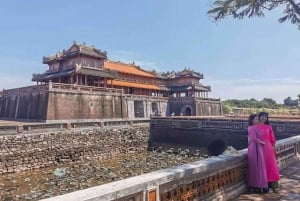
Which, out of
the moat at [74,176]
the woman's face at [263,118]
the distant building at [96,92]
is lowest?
the moat at [74,176]

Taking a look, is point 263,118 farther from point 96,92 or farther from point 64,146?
point 96,92

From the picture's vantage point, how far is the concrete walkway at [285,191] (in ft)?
14.4

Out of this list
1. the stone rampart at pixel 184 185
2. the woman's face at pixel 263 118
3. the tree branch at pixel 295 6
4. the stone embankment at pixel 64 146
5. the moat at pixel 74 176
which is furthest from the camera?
the stone embankment at pixel 64 146

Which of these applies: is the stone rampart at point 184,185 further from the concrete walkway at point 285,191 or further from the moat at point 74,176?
the moat at point 74,176

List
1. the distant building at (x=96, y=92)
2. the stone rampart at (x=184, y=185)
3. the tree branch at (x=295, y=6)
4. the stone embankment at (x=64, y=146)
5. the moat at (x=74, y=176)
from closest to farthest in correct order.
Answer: the stone rampart at (x=184, y=185)
the tree branch at (x=295, y=6)
the moat at (x=74, y=176)
the stone embankment at (x=64, y=146)
the distant building at (x=96, y=92)

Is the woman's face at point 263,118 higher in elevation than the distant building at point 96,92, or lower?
lower

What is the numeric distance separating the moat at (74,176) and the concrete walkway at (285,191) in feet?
27.1

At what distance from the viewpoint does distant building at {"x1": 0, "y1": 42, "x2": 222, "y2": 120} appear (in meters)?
23.1

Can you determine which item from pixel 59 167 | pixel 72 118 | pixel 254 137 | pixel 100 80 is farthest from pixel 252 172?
pixel 100 80

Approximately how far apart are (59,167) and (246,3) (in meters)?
13.4

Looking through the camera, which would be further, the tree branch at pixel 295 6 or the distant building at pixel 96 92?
the distant building at pixel 96 92

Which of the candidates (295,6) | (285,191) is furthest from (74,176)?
(295,6)

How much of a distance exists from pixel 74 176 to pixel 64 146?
3931 mm

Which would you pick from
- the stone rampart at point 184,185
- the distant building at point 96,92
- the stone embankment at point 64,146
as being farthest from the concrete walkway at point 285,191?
the distant building at point 96,92
